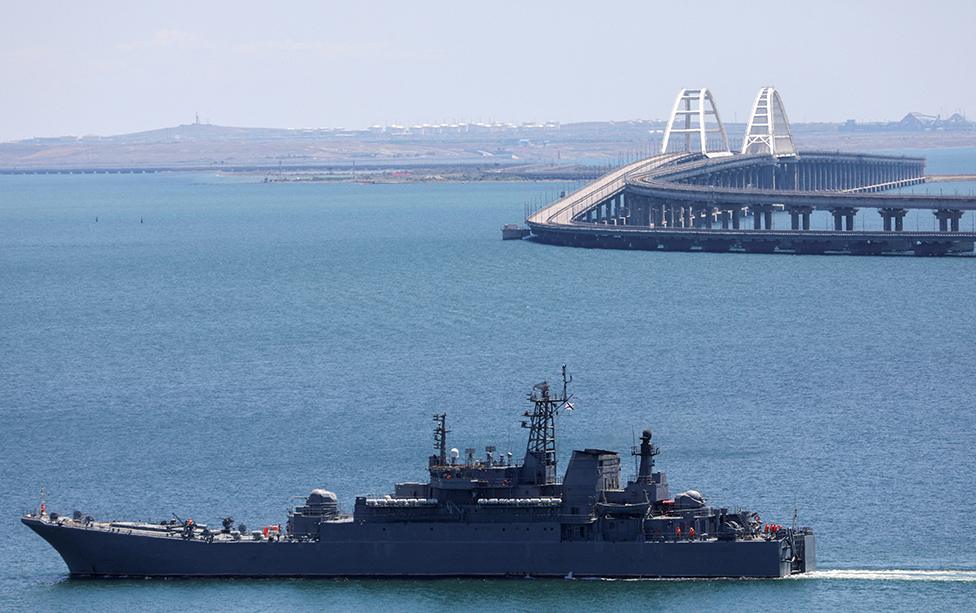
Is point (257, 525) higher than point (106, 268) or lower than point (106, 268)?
lower

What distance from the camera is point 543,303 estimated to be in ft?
406

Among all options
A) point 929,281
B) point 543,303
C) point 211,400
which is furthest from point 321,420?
point 929,281

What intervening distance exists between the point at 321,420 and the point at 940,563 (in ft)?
95.7

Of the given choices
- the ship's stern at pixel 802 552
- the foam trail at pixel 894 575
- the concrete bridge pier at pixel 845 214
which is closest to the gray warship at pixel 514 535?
the ship's stern at pixel 802 552

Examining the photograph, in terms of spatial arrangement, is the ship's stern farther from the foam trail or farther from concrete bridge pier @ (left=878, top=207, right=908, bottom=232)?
concrete bridge pier @ (left=878, top=207, right=908, bottom=232)

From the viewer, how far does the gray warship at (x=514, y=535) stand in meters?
56.5

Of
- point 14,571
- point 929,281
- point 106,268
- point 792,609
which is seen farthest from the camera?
point 106,268

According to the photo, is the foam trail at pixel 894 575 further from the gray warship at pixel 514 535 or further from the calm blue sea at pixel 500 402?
the gray warship at pixel 514 535

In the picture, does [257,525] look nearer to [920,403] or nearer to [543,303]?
[920,403]

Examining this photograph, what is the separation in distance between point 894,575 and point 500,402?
28567 millimetres

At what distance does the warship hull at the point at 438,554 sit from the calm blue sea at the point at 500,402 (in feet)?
1.69

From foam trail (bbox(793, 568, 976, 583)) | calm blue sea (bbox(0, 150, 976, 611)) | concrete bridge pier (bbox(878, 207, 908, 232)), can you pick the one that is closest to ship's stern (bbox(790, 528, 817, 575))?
foam trail (bbox(793, 568, 976, 583))

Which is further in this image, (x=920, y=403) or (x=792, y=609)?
(x=920, y=403)

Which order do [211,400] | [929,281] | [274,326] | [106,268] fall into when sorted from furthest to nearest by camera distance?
[106,268] < [929,281] < [274,326] < [211,400]
